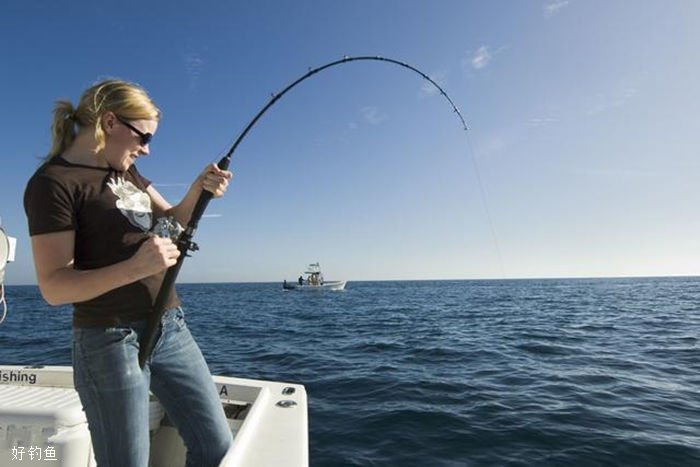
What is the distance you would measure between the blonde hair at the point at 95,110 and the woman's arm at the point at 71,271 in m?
0.42

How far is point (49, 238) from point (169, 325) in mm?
598

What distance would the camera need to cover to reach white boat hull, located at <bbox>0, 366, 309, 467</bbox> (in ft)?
7.68

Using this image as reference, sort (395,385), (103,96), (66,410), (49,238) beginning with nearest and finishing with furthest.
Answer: (49,238) → (103,96) → (66,410) → (395,385)

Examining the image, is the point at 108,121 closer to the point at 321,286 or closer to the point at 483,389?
the point at 483,389

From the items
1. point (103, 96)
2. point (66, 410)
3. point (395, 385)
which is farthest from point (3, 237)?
point (395, 385)

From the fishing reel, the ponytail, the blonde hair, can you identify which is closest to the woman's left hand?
the fishing reel

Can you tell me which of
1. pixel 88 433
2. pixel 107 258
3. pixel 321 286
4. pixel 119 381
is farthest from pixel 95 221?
pixel 321 286

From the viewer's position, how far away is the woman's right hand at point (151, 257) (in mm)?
1562

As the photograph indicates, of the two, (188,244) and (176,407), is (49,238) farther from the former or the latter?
(176,407)

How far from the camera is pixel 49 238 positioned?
4.99 ft

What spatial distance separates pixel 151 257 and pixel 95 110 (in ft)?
2.17

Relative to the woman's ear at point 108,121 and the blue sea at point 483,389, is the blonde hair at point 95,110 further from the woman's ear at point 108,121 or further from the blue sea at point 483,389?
the blue sea at point 483,389

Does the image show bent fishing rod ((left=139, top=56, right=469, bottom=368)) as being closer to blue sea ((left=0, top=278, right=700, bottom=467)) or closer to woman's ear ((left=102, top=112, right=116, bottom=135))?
woman's ear ((left=102, top=112, right=116, bottom=135))

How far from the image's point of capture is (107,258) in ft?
5.61
